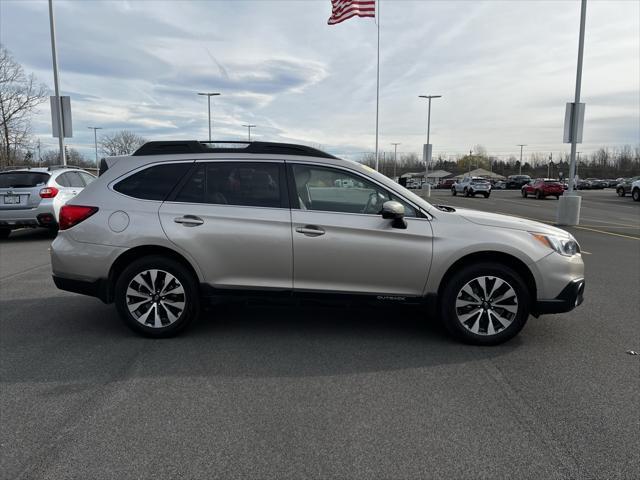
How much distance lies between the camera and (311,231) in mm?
4484

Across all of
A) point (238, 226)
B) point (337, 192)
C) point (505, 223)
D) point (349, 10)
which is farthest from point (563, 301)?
point (349, 10)

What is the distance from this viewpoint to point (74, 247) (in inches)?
186

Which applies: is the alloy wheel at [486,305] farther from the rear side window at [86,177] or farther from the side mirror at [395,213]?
the rear side window at [86,177]

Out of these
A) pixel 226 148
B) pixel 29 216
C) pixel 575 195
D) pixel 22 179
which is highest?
pixel 226 148

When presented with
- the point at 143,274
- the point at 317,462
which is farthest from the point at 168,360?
the point at 317,462

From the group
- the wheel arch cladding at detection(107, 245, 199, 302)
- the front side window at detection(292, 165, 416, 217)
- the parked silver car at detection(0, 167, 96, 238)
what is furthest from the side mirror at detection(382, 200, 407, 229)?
the parked silver car at detection(0, 167, 96, 238)

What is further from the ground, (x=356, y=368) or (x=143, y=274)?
(x=143, y=274)

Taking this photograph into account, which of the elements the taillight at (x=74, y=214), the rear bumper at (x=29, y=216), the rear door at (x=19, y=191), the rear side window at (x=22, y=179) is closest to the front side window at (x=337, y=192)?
the taillight at (x=74, y=214)

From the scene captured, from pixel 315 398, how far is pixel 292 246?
4.85ft

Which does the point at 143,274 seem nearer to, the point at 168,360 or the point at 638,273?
the point at 168,360

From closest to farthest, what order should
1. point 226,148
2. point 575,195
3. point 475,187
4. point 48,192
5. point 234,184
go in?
point 234,184, point 226,148, point 48,192, point 575,195, point 475,187

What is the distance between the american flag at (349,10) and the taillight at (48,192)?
47.1 ft

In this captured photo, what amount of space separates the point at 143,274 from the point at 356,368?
7.08 feet

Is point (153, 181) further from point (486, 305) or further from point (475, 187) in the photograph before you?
point (475, 187)
